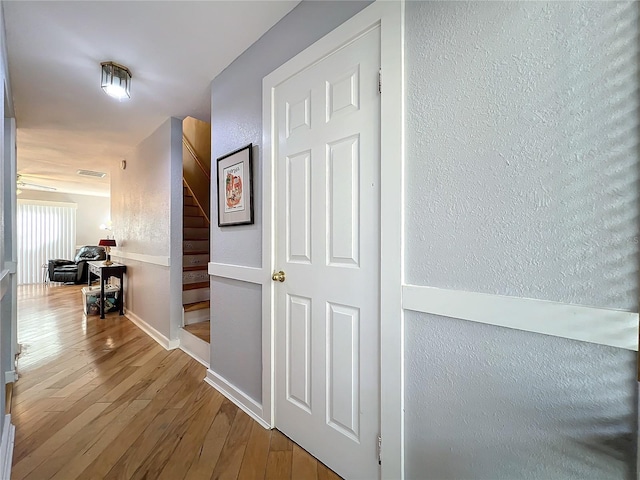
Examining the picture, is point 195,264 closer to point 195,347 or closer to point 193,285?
point 193,285

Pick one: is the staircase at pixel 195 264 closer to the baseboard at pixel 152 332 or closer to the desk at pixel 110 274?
the baseboard at pixel 152 332

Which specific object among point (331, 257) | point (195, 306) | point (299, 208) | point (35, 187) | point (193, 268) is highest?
point (35, 187)

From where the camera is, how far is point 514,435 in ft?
2.90

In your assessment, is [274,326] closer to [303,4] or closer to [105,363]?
[303,4]

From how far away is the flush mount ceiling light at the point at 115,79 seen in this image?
209 cm

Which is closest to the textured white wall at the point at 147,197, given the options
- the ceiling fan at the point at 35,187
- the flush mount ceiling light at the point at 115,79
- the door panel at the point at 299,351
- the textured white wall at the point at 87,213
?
the flush mount ceiling light at the point at 115,79

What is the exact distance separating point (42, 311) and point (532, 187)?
6.14 m

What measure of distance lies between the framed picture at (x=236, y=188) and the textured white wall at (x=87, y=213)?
8.41 meters

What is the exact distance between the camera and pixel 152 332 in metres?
3.44

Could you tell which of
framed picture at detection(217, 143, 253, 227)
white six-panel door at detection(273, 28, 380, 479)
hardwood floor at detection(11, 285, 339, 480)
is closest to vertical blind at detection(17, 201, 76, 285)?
hardwood floor at detection(11, 285, 339, 480)

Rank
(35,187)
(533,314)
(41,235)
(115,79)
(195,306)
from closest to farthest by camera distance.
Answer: (533,314), (115,79), (195,306), (35,187), (41,235)

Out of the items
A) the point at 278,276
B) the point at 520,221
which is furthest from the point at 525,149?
the point at 278,276

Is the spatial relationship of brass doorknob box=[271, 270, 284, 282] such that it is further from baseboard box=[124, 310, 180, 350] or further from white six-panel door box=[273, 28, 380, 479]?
baseboard box=[124, 310, 180, 350]

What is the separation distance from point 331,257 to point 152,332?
9.79 feet
